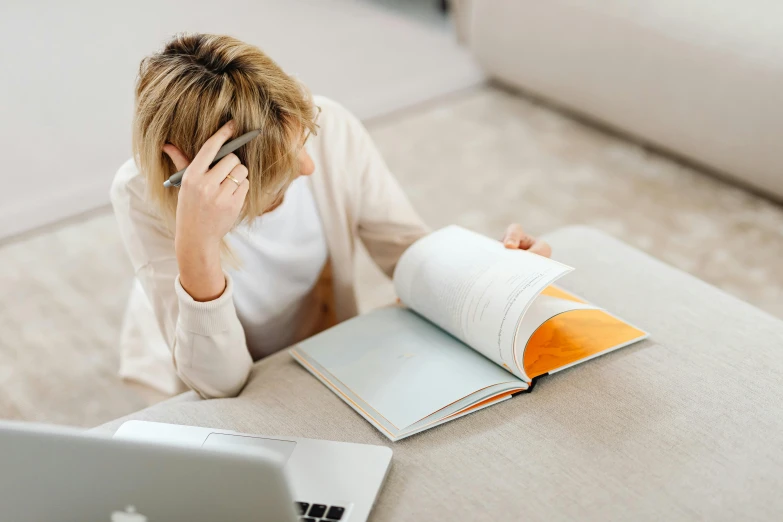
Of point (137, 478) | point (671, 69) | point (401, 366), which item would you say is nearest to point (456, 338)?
point (401, 366)

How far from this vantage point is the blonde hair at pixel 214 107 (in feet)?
3.22

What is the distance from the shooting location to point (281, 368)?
1139mm

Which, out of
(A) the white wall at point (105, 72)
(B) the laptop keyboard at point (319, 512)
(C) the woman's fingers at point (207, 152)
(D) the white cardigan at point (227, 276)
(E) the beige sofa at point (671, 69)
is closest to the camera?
(B) the laptop keyboard at point (319, 512)

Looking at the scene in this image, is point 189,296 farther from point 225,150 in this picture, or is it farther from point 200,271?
point 225,150

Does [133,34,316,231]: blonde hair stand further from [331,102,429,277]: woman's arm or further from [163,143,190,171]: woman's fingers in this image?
[331,102,429,277]: woman's arm

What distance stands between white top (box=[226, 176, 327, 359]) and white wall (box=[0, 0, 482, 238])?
4.33 feet

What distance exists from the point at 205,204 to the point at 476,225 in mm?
1290

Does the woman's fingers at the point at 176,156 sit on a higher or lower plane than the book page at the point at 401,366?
higher

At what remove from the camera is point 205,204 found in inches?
38.7

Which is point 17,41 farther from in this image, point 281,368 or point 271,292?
point 281,368

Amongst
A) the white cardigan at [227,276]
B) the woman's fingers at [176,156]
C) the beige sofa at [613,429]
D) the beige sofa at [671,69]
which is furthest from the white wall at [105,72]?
the beige sofa at [613,429]

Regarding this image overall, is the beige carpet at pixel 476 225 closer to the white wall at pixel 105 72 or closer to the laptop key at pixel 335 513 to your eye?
the white wall at pixel 105 72

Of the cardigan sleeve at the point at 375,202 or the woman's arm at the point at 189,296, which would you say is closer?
the woman's arm at the point at 189,296

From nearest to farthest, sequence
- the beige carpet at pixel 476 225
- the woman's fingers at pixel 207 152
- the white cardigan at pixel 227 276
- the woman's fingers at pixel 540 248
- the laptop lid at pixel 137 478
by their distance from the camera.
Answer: the laptop lid at pixel 137 478 < the woman's fingers at pixel 207 152 < the white cardigan at pixel 227 276 < the woman's fingers at pixel 540 248 < the beige carpet at pixel 476 225
